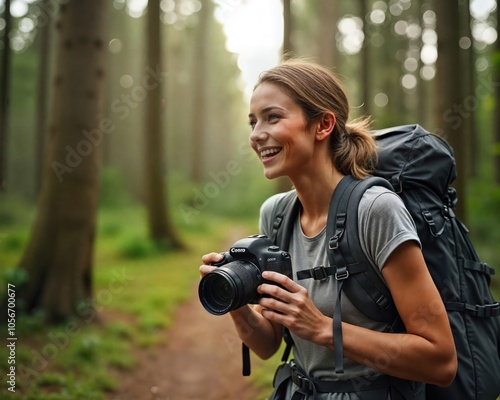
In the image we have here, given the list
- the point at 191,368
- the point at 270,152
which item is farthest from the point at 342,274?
the point at 191,368

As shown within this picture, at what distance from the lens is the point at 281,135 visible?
2.24m

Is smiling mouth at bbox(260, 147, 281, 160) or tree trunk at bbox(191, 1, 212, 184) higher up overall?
tree trunk at bbox(191, 1, 212, 184)

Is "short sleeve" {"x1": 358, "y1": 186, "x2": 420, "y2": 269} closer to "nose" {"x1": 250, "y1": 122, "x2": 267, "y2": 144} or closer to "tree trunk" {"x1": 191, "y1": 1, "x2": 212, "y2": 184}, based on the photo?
"nose" {"x1": 250, "y1": 122, "x2": 267, "y2": 144}

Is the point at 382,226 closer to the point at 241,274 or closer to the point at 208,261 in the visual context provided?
the point at 241,274

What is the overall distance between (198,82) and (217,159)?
58.5 ft

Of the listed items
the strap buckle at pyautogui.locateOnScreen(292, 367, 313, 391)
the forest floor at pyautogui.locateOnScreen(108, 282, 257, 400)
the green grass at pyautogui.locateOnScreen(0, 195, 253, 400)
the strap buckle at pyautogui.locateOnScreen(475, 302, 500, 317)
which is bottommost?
the forest floor at pyautogui.locateOnScreen(108, 282, 257, 400)

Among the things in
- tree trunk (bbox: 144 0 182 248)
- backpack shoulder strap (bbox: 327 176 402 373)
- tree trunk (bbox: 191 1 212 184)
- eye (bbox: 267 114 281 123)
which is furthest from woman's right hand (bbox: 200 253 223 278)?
tree trunk (bbox: 191 1 212 184)

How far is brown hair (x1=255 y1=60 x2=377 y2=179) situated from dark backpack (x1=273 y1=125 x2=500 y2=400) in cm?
10

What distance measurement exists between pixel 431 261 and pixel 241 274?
84cm

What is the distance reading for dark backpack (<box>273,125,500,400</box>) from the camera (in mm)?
1981

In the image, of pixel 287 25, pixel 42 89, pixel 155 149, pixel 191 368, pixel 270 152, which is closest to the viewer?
pixel 270 152

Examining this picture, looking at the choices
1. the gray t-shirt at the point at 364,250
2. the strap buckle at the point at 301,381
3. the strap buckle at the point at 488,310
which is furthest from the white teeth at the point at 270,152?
the strap buckle at the point at 488,310

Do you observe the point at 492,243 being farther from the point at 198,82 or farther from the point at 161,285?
the point at 198,82

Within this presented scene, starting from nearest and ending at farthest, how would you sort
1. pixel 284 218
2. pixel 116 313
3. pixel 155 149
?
pixel 284 218, pixel 116 313, pixel 155 149
